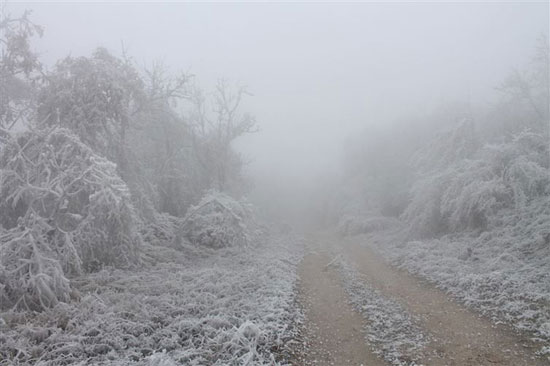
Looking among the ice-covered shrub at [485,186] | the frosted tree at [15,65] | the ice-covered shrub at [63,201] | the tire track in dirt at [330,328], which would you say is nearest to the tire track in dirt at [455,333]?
the tire track in dirt at [330,328]

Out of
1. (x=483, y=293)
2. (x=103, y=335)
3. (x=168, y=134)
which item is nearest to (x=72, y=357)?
(x=103, y=335)

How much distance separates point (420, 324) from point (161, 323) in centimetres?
548

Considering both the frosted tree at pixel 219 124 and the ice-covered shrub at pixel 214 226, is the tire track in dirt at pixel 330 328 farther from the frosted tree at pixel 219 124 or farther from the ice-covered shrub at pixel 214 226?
the frosted tree at pixel 219 124

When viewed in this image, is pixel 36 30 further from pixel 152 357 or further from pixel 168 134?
pixel 152 357

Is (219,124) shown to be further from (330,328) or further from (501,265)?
(330,328)

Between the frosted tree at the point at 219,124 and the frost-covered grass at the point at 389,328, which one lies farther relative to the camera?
the frosted tree at the point at 219,124

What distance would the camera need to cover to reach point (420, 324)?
8203 millimetres

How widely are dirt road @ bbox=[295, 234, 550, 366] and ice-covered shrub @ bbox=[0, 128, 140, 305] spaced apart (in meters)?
6.47

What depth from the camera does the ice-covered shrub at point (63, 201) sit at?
1088 centimetres

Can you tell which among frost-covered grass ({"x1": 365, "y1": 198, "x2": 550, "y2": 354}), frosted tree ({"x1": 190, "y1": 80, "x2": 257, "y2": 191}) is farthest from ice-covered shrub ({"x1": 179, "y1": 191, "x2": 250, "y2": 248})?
frosted tree ({"x1": 190, "y1": 80, "x2": 257, "y2": 191})

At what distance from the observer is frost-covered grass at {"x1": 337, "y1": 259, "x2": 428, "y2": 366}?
22.4ft

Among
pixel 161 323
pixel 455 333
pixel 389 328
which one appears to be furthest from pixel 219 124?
pixel 455 333

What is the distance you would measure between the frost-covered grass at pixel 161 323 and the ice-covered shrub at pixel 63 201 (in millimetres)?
991

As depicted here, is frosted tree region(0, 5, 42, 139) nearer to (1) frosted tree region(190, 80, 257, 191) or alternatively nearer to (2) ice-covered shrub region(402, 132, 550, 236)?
(1) frosted tree region(190, 80, 257, 191)
